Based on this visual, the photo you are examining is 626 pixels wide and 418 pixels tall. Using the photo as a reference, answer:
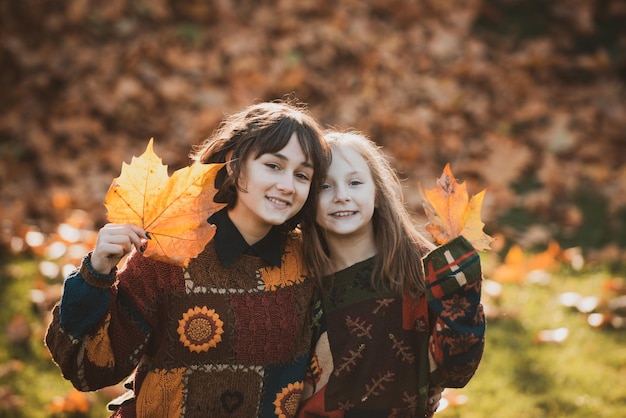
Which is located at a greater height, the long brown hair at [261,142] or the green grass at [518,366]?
the long brown hair at [261,142]

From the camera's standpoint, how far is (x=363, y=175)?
2.38 m

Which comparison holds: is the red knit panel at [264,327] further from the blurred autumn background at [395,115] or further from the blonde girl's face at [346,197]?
the blurred autumn background at [395,115]

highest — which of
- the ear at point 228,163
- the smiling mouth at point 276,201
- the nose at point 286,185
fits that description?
the ear at point 228,163

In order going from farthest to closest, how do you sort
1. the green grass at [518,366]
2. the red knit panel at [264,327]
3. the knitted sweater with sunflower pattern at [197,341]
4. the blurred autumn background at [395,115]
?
1. the blurred autumn background at [395,115]
2. the green grass at [518,366]
3. the red knit panel at [264,327]
4. the knitted sweater with sunflower pattern at [197,341]

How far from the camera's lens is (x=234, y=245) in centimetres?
221

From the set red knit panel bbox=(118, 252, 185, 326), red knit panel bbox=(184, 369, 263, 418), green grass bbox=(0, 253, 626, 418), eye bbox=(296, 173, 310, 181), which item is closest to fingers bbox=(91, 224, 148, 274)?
red knit panel bbox=(118, 252, 185, 326)

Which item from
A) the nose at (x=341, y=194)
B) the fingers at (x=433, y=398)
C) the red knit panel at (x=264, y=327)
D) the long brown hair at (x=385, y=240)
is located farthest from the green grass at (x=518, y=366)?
the nose at (x=341, y=194)

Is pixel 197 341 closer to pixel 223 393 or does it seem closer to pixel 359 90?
pixel 223 393

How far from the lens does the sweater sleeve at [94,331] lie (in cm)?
186

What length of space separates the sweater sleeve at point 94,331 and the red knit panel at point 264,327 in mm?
284

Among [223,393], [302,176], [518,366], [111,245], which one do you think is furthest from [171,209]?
[518,366]

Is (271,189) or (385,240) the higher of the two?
(271,189)

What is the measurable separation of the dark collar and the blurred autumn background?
4.51 ft

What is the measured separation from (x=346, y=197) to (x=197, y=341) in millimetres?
662
